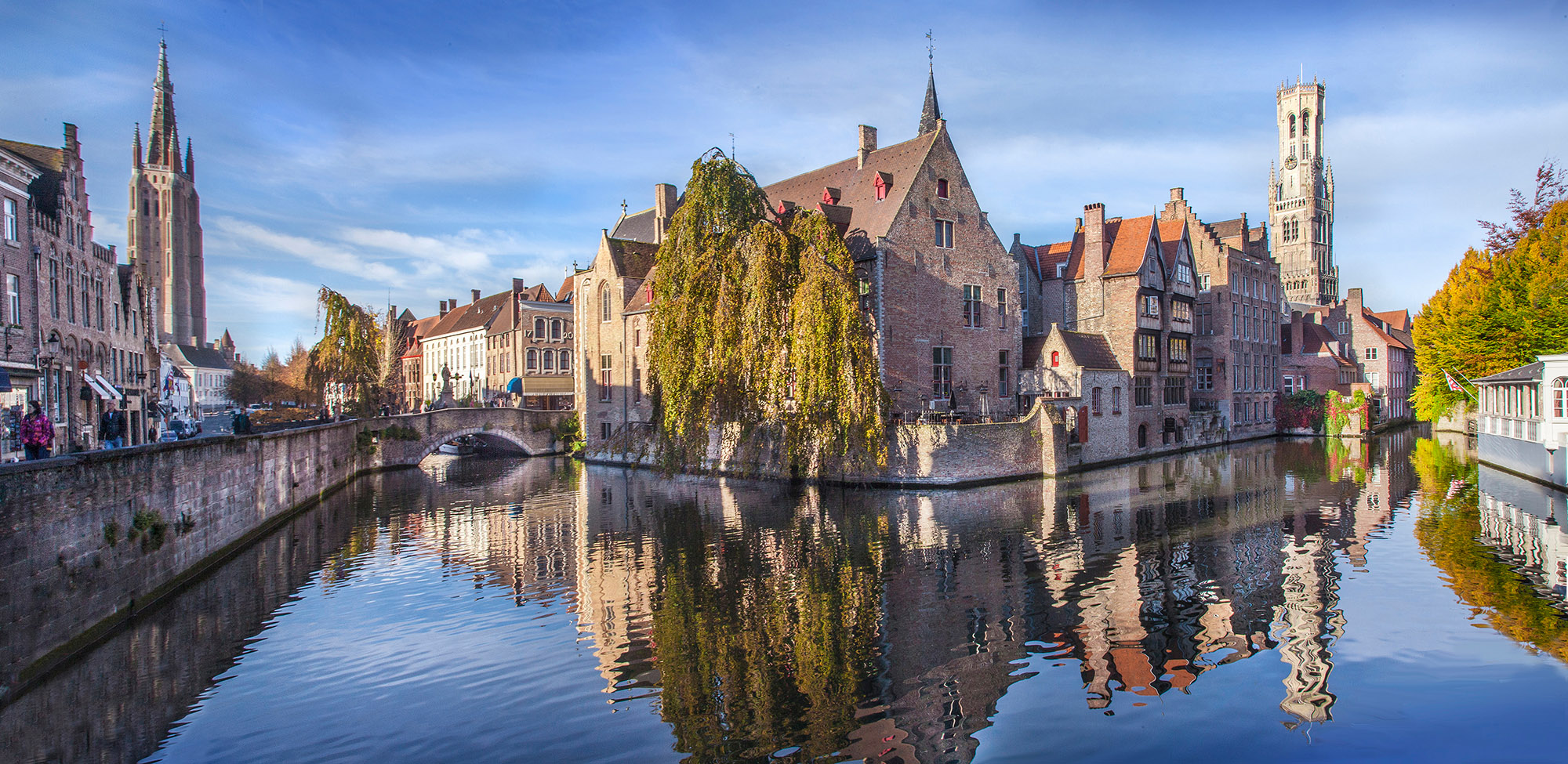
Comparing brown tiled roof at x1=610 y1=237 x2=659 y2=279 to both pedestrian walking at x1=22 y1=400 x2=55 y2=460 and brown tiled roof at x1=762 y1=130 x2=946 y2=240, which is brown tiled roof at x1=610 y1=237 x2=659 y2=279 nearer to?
brown tiled roof at x1=762 y1=130 x2=946 y2=240

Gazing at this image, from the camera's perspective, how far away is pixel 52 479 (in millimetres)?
11383

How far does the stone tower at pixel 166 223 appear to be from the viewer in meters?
84.8

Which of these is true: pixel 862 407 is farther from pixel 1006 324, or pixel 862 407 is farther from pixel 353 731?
pixel 353 731

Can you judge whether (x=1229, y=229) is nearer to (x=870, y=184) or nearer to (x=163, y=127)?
(x=870, y=184)

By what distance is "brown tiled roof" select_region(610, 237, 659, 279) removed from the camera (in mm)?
44219

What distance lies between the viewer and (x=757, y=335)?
26.8 metres

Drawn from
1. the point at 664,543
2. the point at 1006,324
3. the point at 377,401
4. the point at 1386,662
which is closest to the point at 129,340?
the point at 377,401

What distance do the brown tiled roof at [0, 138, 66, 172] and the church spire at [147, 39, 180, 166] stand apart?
72878 mm

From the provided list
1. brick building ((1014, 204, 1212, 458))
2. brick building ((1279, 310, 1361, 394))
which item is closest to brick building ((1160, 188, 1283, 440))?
brick building ((1014, 204, 1212, 458))

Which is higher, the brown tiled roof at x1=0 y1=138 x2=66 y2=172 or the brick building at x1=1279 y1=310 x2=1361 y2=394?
the brown tiled roof at x1=0 y1=138 x2=66 y2=172

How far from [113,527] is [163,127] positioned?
96484 millimetres

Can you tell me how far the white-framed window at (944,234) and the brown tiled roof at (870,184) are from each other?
2.40 metres

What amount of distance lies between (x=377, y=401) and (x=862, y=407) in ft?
107

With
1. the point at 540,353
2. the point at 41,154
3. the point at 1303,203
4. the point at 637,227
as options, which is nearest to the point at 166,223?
the point at 540,353
